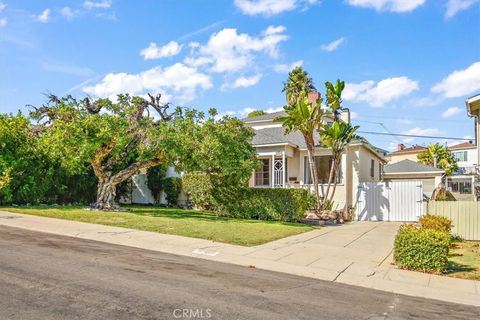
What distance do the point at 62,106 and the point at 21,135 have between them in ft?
11.6

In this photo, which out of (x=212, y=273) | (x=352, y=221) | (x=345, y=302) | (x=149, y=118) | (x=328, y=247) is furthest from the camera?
(x=352, y=221)

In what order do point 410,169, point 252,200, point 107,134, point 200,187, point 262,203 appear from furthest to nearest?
point 410,169, point 200,187, point 252,200, point 262,203, point 107,134

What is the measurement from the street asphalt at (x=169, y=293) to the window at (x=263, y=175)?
1622 centimetres

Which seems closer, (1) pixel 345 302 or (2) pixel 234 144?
(1) pixel 345 302

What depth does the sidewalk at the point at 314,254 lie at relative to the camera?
773 cm

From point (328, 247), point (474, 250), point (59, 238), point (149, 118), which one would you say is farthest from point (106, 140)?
point (474, 250)

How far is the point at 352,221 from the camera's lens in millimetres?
21141

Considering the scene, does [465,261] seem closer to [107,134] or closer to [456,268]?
[456,268]

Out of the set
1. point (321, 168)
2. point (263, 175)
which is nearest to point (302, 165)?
point (321, 168)

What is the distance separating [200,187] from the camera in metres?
20.5

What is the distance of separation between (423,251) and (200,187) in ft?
43.6

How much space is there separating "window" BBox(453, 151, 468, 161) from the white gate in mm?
44808

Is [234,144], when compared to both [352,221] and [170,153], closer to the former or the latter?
[170,153]

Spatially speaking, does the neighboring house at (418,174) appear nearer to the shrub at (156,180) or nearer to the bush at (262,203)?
the bush at (262,203)
